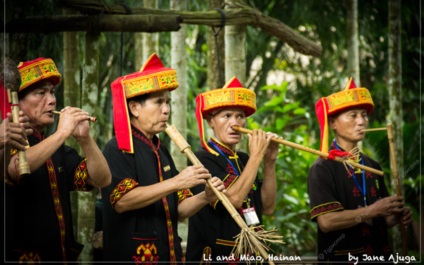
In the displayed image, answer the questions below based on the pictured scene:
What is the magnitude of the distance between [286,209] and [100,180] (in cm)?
526

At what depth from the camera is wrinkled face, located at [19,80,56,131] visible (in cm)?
432

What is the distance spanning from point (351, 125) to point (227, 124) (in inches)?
47.6

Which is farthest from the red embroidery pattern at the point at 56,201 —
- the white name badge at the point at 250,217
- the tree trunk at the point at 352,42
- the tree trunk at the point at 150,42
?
the tree trunk at the point at 352,42

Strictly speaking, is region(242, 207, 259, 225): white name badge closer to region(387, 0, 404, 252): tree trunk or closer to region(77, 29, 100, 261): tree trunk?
region(77, 29, 100, 261): tree trunk

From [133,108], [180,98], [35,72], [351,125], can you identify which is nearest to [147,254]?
[133,108]

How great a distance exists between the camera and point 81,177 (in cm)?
451

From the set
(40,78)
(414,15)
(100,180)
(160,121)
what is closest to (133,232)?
(100,180)

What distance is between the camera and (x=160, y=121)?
466cm

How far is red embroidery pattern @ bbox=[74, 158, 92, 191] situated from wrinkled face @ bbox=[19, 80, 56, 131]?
0.38 meters

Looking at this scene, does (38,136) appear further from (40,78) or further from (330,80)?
(330,80)

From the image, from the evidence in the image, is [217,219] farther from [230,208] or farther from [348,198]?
[348,198]

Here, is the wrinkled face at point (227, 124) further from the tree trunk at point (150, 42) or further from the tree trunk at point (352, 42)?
the tree trunk at point (352, 42)

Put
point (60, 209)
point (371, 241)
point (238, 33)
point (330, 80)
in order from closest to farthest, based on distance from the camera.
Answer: point (60, 209) → point (371, 241) → point (238, 33) → point (330, 80)

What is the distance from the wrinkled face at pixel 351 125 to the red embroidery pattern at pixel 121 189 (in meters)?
2.24
